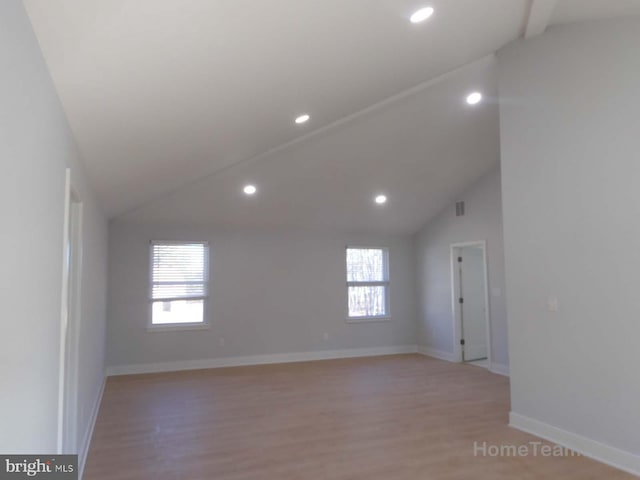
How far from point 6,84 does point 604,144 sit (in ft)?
12.6

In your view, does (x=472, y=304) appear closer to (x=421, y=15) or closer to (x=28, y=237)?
(x=421, y=15)

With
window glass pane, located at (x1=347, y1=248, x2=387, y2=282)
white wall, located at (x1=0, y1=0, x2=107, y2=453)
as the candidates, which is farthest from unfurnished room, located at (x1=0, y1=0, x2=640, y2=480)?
window glass pane, located at (x1=347, y1=248, x2=387, y2=282)

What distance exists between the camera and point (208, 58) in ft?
7.07

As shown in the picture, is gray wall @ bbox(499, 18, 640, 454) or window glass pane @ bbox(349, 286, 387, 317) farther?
window glass pane @ bbox(349, 286, 387, 317)

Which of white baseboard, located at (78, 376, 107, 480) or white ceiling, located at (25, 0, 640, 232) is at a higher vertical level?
white ceiling, located at (25, 0, 640, 232)

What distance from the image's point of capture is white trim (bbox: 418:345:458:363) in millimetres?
7602

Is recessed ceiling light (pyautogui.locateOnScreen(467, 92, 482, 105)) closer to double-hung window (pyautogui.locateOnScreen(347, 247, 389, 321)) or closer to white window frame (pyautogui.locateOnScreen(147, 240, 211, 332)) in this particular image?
double-hung window (pyautogui.locateOnScreen(347, 247, 389, 321))

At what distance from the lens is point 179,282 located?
711 centimetres

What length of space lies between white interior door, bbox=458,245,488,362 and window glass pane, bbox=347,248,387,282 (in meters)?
1.52

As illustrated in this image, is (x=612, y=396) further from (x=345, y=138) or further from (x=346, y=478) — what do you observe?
(x=345, y=138)

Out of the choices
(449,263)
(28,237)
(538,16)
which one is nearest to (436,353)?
(449,263)

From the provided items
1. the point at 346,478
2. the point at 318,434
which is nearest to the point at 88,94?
the point at 346,478

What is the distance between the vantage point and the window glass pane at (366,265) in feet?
27.2

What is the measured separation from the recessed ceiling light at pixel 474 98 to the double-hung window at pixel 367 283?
3.80 m
